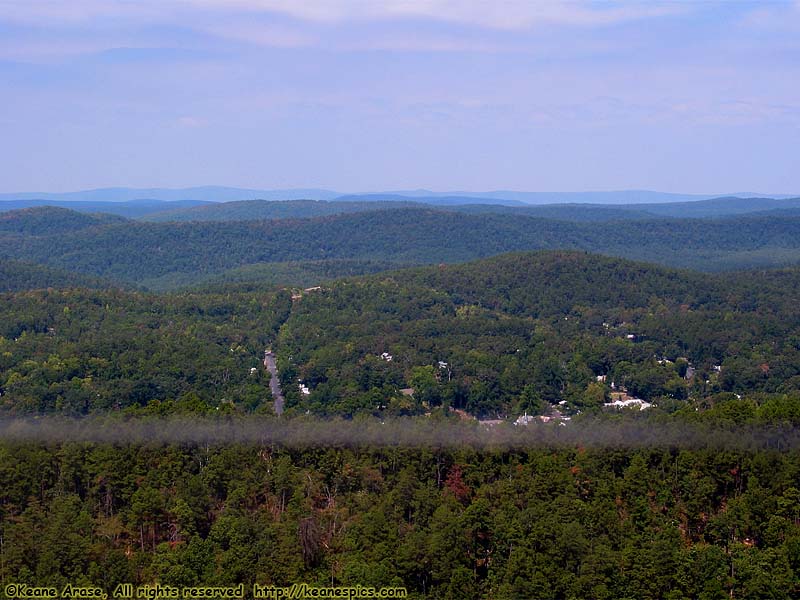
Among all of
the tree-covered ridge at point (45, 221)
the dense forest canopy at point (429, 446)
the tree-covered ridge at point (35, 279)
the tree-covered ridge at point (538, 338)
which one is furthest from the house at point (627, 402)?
the tree-covered ridge at point (45, 221)

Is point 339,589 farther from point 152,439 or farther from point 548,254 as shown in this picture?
point 548,254

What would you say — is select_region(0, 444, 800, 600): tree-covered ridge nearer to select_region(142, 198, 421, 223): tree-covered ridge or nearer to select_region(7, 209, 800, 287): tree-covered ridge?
select_region(7, 209, 800, 287): tree-covered ridge

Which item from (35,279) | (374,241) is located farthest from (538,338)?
(374,241)

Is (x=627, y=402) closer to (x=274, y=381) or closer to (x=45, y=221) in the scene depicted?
(x=274, y=381)

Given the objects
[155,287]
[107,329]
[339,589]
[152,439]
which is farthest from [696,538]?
[155,287]

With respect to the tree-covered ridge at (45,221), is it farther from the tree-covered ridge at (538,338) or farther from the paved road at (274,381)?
the paved road at (274,381)

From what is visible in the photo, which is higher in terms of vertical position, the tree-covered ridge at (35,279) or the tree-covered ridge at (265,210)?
the tree-covered ridge at (265,210)
